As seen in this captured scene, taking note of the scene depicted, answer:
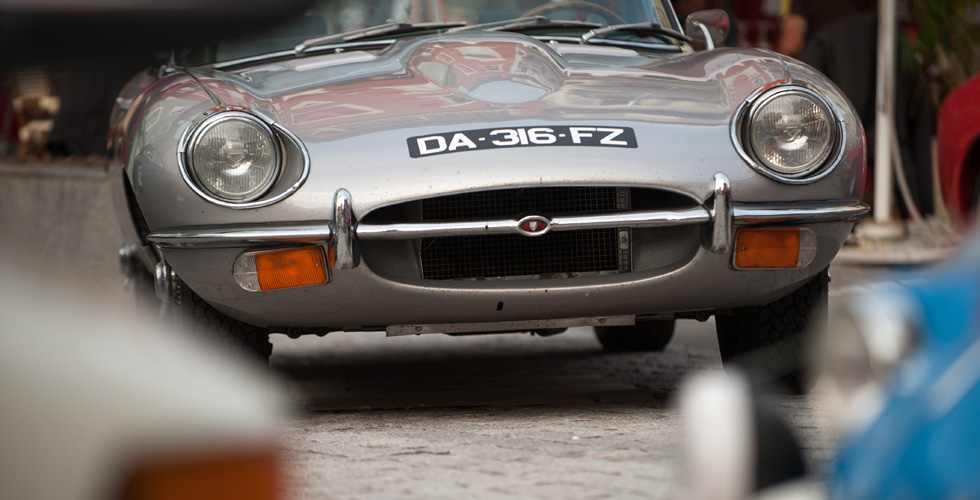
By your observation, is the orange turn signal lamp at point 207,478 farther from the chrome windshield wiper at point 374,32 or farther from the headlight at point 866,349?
the chrome windshield wiper at point 374,32

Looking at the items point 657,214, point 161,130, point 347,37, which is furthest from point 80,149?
point 657,214

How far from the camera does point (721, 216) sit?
341 cm

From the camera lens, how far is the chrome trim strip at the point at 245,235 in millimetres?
3328

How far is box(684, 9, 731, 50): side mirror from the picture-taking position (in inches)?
Result: 184

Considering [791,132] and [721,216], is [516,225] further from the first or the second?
[791,132]

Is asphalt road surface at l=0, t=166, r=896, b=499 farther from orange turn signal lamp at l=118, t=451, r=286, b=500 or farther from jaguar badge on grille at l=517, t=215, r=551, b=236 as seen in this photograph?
jaguar badge on grille at l=517, t=215, r=551, b=236

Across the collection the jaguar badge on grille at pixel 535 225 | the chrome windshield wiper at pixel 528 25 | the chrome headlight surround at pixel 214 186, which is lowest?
the jaguar badge on grille at pixel 535 225

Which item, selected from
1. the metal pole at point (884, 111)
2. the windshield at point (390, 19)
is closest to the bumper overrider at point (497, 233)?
the windshield at point (390, 19)

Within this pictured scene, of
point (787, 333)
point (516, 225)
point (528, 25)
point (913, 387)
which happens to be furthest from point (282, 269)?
point (913, 387)

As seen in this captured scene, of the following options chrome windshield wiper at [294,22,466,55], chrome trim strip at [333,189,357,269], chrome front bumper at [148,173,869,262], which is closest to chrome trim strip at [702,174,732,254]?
chrome front bumper at [148,173,869,262]

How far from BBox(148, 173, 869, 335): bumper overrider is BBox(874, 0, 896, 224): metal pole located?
480cm

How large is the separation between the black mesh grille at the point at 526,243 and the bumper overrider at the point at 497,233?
11 centimetres

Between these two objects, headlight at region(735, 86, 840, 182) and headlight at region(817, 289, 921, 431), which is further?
headlight at region(735, 86, 840, 182)

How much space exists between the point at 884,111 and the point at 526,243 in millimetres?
5261
